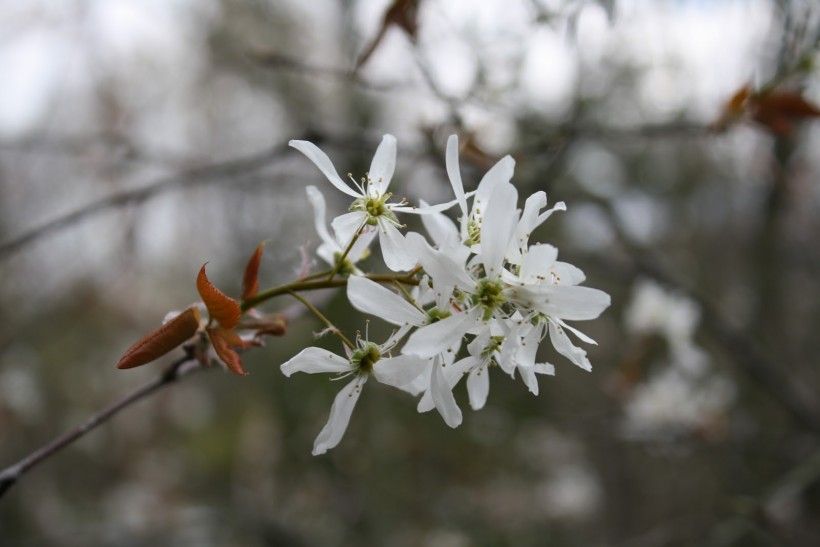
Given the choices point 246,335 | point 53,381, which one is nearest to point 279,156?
point 246,335

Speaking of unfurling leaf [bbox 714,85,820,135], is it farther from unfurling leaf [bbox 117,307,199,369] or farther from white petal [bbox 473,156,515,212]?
unfurling leaf [bbox 117,307,199,369]

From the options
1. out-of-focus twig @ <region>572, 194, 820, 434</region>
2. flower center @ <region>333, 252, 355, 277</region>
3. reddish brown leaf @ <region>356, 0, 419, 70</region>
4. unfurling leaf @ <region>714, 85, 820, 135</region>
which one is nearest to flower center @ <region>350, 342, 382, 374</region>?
flower center @ <region>333, 252, 355, 277</region>

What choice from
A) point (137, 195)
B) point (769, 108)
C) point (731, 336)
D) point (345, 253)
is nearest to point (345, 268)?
point (345, 253)

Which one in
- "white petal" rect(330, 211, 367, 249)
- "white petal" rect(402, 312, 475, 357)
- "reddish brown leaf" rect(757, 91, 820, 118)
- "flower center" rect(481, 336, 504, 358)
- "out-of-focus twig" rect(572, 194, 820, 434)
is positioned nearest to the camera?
"white petal" rect(402, 312, 475, 357)

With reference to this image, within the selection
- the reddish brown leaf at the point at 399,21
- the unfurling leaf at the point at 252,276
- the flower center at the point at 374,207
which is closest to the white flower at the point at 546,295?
the flower center at the point at 374,207

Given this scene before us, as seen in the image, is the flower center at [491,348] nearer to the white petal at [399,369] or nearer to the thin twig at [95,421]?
the white petal at [399,369]

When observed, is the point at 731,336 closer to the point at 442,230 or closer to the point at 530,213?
the point at 530,213

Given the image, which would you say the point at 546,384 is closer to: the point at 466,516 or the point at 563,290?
the point at 466,516
